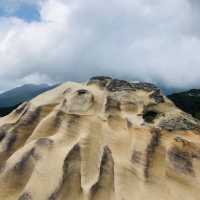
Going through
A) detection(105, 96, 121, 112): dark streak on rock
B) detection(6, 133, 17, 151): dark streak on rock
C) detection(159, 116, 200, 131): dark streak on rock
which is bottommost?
detection(6, 133, 17, 151): dark streak on rock

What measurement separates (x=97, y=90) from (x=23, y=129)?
15.1ft

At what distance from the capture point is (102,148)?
62.1ft

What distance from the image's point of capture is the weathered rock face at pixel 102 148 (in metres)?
17.5

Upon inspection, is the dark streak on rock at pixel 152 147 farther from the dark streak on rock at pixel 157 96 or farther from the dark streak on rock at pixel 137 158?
the dark streak on rock at pixel 157 96

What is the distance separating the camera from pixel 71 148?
19.0 m

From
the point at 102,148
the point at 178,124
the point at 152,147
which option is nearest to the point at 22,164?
the point at 102,148

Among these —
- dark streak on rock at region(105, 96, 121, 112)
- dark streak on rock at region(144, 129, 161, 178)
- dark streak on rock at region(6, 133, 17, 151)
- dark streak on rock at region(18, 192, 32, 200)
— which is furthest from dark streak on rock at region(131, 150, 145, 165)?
dark streak on rock at region(6, 133, 17, 151)

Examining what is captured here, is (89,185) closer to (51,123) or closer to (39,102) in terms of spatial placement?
(51,123)

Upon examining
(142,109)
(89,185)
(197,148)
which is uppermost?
(142,109)

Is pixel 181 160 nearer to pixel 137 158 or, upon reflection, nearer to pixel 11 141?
pixel 137 158

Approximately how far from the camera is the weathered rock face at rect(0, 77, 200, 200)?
17.5 meters

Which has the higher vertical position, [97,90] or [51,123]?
[97,90]

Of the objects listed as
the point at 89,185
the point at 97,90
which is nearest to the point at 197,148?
the point at 89,185

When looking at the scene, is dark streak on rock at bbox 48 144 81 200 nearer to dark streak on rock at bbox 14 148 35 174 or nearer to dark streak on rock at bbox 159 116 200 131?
dark streak on rock at bbox 14 148 35 174
